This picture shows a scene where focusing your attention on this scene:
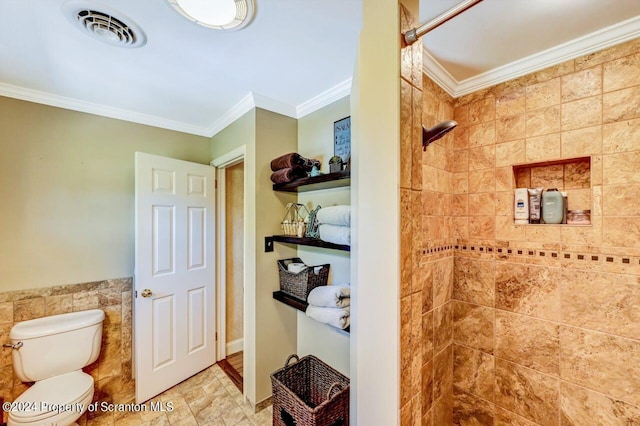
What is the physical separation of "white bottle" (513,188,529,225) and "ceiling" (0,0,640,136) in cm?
68

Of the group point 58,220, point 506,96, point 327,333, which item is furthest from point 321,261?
point 58,220

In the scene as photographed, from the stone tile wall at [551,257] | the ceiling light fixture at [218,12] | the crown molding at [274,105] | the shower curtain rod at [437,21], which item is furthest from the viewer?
the crown molding at [274,105]

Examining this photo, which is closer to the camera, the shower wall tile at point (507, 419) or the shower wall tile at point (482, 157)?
the shower wall tile at point (507, 419)

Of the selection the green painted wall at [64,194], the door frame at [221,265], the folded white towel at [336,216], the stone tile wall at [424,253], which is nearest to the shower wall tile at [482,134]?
the stone tile wall at [424,253]

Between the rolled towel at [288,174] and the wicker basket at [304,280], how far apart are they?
63cm

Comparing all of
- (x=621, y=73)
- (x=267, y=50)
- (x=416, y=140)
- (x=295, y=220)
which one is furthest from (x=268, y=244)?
(x=621, y=73)

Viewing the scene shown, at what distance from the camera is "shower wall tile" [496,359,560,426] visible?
4.24 feet

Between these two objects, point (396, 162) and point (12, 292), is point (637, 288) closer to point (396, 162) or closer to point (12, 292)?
point (396, 162)

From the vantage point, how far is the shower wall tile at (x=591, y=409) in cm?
111

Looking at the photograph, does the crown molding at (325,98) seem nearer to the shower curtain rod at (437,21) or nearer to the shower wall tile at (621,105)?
the shower curtain rod at (437,21)

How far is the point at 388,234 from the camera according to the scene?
749 millimetres

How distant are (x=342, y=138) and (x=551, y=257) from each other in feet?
4.48

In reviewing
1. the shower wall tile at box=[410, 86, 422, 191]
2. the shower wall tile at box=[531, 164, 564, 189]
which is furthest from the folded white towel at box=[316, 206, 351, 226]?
the shower wall tile at box=[531, 164, 564, 189]

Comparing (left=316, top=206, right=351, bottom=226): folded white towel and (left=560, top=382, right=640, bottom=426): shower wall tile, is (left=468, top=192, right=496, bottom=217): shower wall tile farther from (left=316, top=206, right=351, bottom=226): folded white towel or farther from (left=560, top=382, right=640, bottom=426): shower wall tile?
(left=560, top=382, right=640, bottom=426): shower wall tile
